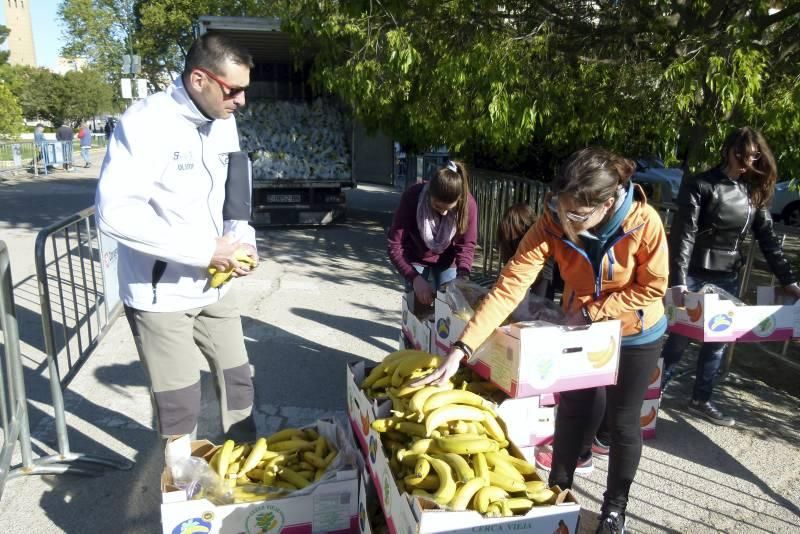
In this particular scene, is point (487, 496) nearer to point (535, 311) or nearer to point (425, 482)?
point (425, 482)

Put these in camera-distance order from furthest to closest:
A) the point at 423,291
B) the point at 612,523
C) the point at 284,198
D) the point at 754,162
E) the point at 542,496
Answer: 1. the point at 284,198
2. the point at 423,291
3. the point at 754,162
4. the point at 612,523
5. the point at 542,496

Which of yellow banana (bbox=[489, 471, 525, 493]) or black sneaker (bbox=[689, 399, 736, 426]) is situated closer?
yellow banana (bbox=[489, 471, 525, 493])

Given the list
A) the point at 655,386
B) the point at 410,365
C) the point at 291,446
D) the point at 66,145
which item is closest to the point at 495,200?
the point at 655,386

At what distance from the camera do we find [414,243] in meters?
4.62

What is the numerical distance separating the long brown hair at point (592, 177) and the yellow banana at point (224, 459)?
1.99m

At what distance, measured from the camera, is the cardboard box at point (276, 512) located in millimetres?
2609

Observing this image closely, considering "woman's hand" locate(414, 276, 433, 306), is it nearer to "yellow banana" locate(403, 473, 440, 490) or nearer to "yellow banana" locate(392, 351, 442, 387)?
"yellow banana" locate(392, 351, 442, 387)

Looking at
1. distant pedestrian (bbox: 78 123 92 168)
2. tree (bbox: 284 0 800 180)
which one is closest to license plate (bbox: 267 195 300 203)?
tree (bbox: 284 0 800 180)

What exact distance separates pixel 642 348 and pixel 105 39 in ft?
158

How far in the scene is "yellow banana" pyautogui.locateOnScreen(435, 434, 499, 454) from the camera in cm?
252

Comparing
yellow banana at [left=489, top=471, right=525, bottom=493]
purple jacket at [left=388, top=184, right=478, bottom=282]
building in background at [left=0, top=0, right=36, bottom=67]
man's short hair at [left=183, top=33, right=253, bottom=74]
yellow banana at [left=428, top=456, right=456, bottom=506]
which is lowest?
yellow banana at [left=489, top=471, right=525, bottom=493]

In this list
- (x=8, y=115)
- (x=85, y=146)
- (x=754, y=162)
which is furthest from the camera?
(x=85, y=146)

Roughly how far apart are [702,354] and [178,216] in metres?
3.82

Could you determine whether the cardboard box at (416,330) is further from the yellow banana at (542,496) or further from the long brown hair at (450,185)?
the yellow banana at (542,496)
